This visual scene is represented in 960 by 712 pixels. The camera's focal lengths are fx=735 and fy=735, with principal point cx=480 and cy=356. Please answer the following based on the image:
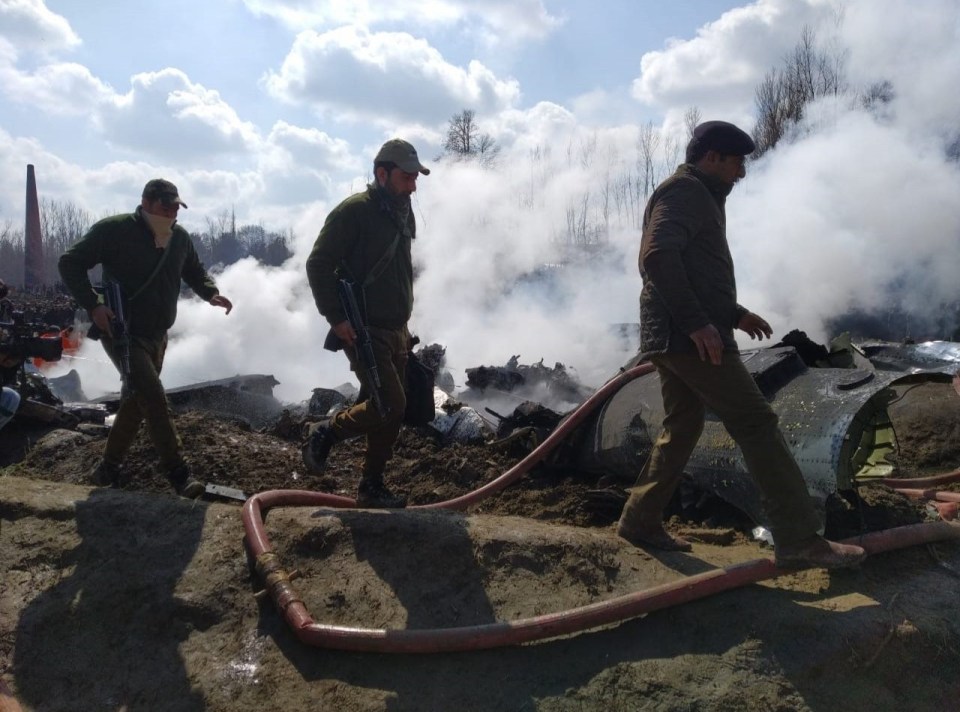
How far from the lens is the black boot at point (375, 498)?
3787mm

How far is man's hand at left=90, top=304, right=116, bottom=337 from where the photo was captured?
12.3ft

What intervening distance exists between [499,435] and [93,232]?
350 centimetres

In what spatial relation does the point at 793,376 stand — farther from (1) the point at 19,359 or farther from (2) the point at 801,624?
(1) the point at 19,359

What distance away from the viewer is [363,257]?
371 cm

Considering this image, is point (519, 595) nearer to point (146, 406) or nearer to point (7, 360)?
point (146, 406)

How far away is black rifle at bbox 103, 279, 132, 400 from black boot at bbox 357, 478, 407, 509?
4.38 feet

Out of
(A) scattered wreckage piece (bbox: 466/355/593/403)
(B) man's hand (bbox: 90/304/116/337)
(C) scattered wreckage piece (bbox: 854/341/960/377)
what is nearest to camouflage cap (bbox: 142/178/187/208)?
(B) man's hand (bbox: 90/304/116/337)

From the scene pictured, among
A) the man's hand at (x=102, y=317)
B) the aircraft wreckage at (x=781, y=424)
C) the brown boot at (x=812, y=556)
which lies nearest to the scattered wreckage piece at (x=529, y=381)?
the aircraft wreckage at (x=781, y=424)

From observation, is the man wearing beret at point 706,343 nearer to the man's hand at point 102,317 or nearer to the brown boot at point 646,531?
the brown boot at point 646,531

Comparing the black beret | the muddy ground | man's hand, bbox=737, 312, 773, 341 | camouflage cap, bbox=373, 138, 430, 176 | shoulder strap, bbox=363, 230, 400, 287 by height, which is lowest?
the muddy ground

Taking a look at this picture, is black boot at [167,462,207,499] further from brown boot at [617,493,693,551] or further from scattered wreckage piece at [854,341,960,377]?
scattered wreckage piece at [854,341,960,377]

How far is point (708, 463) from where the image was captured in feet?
13.2

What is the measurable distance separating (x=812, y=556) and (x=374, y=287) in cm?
229

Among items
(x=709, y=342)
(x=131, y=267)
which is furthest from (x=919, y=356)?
(x=131, y=267)
